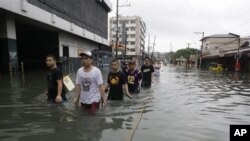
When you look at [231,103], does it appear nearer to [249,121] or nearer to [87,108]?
[249,121]

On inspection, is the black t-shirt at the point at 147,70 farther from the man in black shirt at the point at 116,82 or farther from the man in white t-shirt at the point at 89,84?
the man in white t-shirt at the point at 89,84

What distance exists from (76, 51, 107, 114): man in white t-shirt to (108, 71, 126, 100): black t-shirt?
142cm

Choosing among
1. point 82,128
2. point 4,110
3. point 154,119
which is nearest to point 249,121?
point 154,119

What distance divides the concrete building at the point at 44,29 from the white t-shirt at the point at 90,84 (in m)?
15.7

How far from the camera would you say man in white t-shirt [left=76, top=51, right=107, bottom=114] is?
20.2ft

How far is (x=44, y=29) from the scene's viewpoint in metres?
33.6

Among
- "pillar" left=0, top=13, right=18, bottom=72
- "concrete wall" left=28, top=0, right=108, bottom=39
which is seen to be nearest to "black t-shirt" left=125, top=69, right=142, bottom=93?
"pillar" left=0, top=13, right=18, bottom=72

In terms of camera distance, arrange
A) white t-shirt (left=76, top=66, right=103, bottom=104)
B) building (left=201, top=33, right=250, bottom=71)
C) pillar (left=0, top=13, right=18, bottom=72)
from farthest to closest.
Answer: building (left=201, top=33, right=250, bottom=71)
pillar (left=0, top=13, right=18, bottom=72)
white t-shirt (left=76, top=66, right=103, bottom=104)

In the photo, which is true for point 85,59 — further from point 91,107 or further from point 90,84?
point 91,107

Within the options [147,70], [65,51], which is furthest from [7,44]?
[65,51]

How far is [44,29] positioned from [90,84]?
28.9 meters

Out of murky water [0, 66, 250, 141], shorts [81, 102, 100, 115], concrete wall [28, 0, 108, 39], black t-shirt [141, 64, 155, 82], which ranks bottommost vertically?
murky water [0, 66, 250, 141]

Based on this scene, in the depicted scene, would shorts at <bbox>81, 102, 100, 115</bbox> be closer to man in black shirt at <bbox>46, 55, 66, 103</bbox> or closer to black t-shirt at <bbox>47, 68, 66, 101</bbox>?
man in black shirt at <bbox>46, 55, 66, 103</bbox>

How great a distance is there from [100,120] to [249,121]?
380 centimetres
